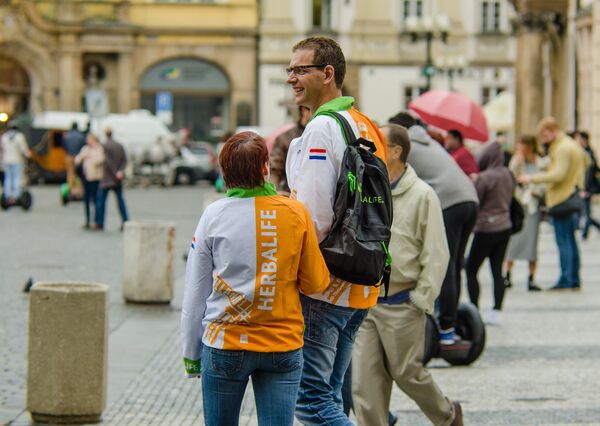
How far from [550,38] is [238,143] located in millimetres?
31203

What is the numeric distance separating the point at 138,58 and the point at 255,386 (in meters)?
51.9

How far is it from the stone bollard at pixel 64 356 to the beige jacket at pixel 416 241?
170 cm

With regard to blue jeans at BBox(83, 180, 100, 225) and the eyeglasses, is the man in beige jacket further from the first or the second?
blue jeans at BBox(83, 180, 100, 225)

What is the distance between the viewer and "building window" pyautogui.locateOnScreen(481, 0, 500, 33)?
5750 cm

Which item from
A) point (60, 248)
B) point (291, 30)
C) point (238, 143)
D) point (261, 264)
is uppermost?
point (291, 30)

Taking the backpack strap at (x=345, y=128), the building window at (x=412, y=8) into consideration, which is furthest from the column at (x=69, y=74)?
the backpack strap at (x=345, y=128)

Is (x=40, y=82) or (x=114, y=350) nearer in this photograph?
(x=114, y=350)

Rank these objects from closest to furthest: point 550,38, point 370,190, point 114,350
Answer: point 370,190
point 114,350
point 550,38

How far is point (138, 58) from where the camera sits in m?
56.2

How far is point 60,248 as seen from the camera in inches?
781

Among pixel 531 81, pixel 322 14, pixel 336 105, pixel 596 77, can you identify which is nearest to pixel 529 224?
pixel 336 105

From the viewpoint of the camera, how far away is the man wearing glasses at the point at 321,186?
5.36 m

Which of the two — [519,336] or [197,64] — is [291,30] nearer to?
[197,64]

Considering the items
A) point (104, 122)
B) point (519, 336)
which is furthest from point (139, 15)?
point (519, 336)
